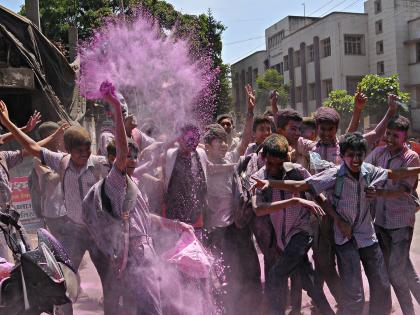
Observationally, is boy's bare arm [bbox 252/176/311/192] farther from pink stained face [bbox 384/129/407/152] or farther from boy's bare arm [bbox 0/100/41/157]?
boy's bare arm [bbox 0/100/41/157]

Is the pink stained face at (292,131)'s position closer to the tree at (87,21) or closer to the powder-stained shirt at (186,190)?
the powder-stained shirt at (186,190)

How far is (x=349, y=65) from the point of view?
35.9m

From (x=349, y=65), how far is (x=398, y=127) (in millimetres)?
33652

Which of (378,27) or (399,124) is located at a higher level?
(378,27)

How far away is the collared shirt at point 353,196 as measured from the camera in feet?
11.9

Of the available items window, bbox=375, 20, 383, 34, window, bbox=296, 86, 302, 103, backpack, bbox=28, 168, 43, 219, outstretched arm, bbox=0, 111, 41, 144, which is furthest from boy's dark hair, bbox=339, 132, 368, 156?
window, bbox=296, 86, 302, 103

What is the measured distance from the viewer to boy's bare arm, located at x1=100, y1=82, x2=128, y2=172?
3045 millimetres

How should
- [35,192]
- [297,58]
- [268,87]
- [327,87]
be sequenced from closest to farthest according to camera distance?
1. [35,192]
2. [268,87]
3. [327,87]
4. [297,58]

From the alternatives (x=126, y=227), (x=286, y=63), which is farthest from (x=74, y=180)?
(x=286, y=63)

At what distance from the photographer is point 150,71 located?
14.3 feet

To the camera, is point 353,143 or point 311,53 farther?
point 311,53

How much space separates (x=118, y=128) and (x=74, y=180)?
1075 millimetres

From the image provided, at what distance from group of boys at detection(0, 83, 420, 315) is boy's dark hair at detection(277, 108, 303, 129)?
1 cm

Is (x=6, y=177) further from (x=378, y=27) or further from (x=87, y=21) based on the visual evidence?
(x=378, y=27)
